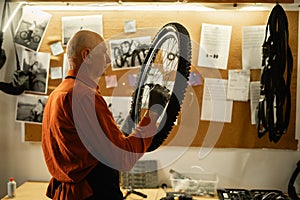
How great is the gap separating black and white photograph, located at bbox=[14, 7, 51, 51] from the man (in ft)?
2.90

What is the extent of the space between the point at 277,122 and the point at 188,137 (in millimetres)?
524

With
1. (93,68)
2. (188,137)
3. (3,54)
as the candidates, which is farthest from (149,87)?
(3,54)

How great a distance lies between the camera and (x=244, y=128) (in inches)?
107

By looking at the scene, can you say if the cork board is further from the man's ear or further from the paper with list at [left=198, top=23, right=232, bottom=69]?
the man's ear

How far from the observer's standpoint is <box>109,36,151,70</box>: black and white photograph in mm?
2689

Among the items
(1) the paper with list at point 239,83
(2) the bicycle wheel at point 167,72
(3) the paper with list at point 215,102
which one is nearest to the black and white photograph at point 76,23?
(2) the bicycle wheel at point 167,72

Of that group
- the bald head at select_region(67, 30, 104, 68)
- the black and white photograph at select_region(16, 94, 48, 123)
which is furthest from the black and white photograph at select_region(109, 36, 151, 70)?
the bald head at select_region(67, 30, 104, 68)

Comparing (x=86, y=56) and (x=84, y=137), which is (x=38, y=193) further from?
(x=86, y=56)

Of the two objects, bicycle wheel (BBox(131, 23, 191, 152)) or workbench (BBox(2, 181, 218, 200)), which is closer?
bicycle wheel (BBox(131, 23, 191, 152))

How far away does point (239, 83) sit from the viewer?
2.68 meters

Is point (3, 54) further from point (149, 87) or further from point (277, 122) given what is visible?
point (277, 122)

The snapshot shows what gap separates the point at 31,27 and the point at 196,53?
985 millimetres

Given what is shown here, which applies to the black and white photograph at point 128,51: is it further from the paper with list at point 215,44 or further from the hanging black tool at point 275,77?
the hanging black tool at point 275,77

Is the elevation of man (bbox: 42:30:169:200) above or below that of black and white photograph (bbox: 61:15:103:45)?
below
